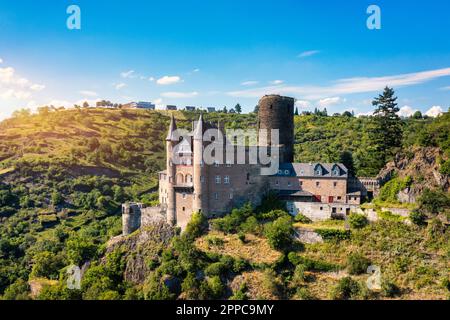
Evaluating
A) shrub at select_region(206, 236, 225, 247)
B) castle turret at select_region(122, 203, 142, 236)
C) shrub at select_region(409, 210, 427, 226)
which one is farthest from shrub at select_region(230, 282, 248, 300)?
castle turret at select_region(122, 203, 142, 236)

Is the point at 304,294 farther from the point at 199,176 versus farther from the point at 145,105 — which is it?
the point at 145,105

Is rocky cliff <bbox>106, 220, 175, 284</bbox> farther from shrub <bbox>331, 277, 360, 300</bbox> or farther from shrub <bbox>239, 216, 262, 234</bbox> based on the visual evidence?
shrub <bbox>331, 277, 360, 300</bbox>

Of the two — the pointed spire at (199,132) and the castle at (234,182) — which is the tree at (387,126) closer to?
the castle at (234,182)

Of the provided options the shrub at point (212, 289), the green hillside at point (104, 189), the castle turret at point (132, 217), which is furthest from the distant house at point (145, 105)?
the shrub at point (212, 289)

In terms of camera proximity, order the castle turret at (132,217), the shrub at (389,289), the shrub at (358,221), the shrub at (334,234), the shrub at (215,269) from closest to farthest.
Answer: the shrub at (389,289), the shrub at (215,269), the shrub at (334,234), the shrub at (358,221), the castle turret at (132,217)
